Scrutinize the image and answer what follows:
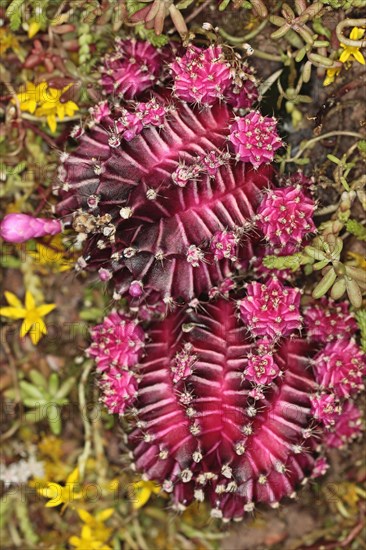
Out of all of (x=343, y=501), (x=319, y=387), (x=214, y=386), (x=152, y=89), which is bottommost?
(x=343, y=501)

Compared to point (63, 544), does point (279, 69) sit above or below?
above

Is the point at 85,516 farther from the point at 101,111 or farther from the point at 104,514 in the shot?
the point at 101,111

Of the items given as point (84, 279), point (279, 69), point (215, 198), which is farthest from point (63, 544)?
point (279, 69)

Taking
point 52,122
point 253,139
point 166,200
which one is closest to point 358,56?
point 253,139

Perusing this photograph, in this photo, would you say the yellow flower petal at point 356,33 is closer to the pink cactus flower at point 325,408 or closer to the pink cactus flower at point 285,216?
the pink cactus flower at point 285,216

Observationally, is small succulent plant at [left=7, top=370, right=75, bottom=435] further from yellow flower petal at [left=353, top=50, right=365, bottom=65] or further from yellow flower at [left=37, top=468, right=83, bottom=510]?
yellow flower petal at [left=353, top=50, right=365, bottom=65]

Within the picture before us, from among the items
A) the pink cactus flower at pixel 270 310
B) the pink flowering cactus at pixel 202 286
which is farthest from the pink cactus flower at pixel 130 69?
the pink cactus flower at pixel 270 310

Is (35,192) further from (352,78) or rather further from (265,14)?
(352,78)
